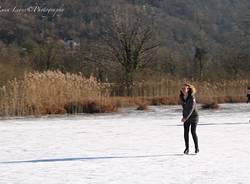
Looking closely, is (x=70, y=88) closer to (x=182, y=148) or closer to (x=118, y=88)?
(x=118, y=88)

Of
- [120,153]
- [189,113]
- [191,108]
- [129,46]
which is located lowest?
[120,153]

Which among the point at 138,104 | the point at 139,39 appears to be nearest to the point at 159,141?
the point at 138,104

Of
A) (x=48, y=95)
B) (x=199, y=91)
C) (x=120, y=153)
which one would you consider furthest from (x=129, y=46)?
(x=120, y=153)

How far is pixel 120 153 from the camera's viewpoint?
11.6 m

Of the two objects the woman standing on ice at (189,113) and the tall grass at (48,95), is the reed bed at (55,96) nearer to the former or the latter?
the tall grass at (48,95)

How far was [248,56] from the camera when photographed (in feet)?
195

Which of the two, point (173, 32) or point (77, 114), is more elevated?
point (173, 32)

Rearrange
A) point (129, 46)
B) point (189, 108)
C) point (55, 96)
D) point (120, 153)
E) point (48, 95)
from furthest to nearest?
point (129, 46)
point (55, 96)
point (48, 95)
point (189, 108)
point (120, 153)

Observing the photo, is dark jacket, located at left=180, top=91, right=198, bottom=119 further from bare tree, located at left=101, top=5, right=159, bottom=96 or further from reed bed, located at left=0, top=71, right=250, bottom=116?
bare tree, located at left=101, top=5, right=159, bottom=96

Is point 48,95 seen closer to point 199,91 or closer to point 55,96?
point 55,96

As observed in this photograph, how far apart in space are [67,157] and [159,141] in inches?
129

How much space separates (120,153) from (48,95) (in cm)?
1231

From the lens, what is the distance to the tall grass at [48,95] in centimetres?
2256

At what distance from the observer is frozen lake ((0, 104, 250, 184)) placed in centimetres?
877
